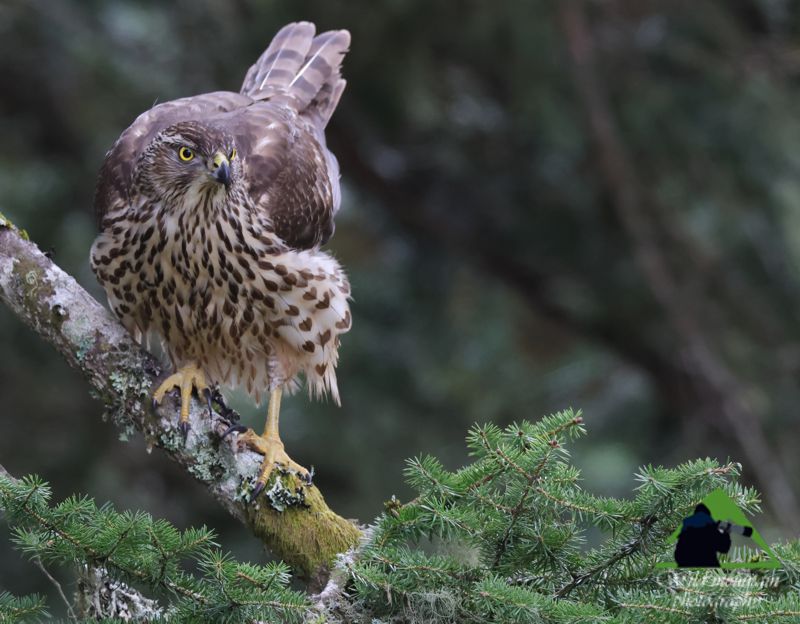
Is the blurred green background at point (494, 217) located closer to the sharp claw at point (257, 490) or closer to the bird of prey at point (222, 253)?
the bird of prey at point (222, 253)

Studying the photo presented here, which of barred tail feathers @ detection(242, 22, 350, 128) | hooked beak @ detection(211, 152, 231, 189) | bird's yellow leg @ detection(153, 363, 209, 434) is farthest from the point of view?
barred tail feathers @ detection(242, 22, 350, 128)

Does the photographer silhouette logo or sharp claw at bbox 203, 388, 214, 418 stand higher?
sharp claw at bbox 203, 388, 214, 418

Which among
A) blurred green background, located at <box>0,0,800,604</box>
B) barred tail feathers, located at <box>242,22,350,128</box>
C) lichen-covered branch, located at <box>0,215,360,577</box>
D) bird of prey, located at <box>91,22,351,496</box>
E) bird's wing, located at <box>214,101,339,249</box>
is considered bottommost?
lichen-covered branch, located at <box>0,215,360,577</box>

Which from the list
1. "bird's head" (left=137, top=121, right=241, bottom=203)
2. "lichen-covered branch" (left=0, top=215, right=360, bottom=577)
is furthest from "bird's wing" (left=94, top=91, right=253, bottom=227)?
"lichen-covered branch" (left=0, top=215, right=360, bottom=577)

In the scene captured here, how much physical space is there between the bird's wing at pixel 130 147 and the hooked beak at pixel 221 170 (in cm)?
32

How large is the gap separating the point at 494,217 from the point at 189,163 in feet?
12.7

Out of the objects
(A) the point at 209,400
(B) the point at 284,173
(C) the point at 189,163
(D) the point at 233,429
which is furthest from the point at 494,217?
(D) the point at 233,429

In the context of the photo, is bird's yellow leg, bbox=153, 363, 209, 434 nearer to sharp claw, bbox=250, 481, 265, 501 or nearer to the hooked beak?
sharp claw, bbox=250, 481, 265, 501

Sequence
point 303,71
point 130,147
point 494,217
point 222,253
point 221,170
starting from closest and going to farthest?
point 221,170
point 222,253
point 130,147
point 303,71
point 494,217

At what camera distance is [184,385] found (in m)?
3.32

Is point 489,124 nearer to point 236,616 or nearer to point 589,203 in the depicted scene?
point 589,203

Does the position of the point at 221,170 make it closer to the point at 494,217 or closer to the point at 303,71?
the point at 303,71

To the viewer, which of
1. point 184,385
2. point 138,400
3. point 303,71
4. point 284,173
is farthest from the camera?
point 303,71

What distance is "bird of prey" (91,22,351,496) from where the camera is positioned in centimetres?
366
